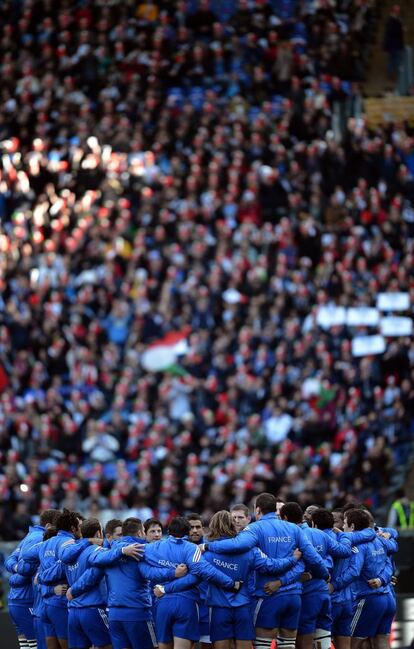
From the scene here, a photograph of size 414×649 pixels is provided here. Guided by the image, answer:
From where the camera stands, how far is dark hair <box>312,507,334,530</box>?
591 inches

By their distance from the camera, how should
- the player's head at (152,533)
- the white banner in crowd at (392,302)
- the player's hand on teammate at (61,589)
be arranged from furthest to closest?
the white banner in crowd at (392,302), the player's hand on teammate at (61,589), the player's head at (152,533)

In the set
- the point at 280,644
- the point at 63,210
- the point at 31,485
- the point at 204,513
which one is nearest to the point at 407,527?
the point at 204,513

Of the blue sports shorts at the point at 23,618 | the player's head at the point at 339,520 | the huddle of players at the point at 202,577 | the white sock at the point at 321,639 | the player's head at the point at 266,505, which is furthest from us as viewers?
the player's head at the point at 339,520

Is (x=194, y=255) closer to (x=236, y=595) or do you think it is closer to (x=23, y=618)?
(x=23, y=618)

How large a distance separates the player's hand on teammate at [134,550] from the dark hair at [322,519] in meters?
1.74

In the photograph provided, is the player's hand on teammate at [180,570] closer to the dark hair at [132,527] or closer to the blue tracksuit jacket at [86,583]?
the dark hair at [132,527]

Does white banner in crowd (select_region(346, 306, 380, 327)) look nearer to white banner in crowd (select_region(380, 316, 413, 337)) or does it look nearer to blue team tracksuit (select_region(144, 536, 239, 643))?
white banner in crowd (select_region(380, 316, 413, 337))

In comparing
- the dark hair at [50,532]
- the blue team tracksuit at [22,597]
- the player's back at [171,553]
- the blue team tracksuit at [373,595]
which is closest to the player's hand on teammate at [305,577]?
the blue team tracksuit at [373,595]

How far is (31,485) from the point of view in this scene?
2389 centimetres

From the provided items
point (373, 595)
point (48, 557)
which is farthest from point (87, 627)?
point (373, 595)

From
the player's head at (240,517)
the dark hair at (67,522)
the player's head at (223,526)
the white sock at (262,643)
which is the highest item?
the player's head at (223,526)

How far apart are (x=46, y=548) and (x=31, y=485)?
9.02m

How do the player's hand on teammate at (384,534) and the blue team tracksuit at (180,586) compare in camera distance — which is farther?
the player's hand on teammate at (384,534)

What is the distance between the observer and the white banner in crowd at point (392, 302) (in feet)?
86.9
